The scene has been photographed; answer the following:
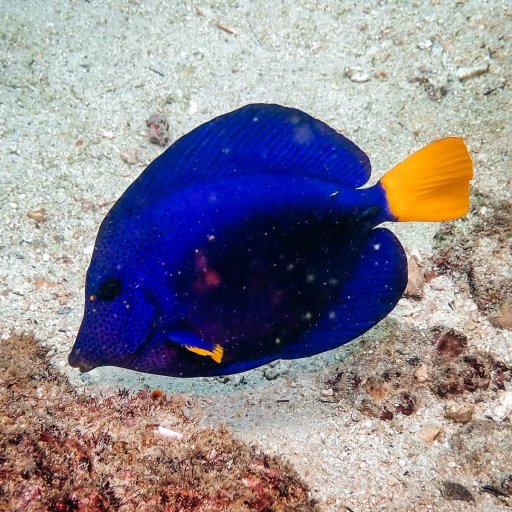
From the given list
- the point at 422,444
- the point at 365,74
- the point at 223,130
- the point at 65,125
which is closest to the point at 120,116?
the point at 65,125

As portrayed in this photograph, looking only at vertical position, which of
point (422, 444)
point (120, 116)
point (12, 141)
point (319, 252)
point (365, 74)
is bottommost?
point (422, 444)

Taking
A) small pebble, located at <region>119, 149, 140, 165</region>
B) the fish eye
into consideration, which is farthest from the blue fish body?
small pebble, located at <region>119, 149, 140, 165</region>

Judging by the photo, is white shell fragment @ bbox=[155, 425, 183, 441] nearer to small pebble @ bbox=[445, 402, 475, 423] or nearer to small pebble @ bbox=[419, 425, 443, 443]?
small pebble @ bbox=[419, 425, 443, 443]

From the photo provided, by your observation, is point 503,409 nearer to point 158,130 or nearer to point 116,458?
point 116,458

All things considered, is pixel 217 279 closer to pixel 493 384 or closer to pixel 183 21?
pixel 493 384

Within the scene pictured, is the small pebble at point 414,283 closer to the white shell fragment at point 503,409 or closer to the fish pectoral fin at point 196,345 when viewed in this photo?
the white shell fragment at point 503,409

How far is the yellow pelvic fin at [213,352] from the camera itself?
5.04 ft

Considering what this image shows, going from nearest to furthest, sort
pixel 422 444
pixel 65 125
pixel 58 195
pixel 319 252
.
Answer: pixel 319 252 → pixel 422 444 → pixel 58 195 → pixel 65 125

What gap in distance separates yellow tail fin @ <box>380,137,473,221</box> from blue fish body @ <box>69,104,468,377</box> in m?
0.03

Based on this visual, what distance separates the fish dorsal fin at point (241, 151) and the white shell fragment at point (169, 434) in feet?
3.85

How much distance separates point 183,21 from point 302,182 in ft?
11.4

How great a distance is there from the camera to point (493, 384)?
260cm

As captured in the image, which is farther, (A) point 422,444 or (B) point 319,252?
(A) point 422,444

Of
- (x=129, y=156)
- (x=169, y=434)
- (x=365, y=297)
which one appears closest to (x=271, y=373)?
(x=169, y=434)
